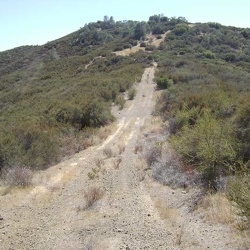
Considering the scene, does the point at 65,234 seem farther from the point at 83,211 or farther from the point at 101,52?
the point at 101,52

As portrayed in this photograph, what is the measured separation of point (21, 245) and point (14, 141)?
7.44 metres

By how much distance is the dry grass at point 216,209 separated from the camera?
8102mm

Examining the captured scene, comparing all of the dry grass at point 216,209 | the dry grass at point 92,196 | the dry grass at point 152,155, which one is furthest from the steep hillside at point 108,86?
the dry grass at point 92,196

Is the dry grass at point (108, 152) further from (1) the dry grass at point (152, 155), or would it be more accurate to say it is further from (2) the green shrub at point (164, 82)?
(2) the green shrub at point (164, 82)

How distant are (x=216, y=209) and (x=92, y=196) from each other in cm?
411

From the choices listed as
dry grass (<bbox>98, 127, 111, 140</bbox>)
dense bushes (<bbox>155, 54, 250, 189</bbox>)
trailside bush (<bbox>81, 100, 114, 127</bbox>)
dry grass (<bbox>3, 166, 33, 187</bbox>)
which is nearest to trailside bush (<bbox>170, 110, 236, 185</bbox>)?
dense bushes (<bbox>155, 54, 250, 189</bbox>)

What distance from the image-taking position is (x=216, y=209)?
8625 millimetres

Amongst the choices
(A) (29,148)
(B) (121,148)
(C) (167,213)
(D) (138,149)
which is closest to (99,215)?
(C) (167,213)

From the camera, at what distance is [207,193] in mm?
9711

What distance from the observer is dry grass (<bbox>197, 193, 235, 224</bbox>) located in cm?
810

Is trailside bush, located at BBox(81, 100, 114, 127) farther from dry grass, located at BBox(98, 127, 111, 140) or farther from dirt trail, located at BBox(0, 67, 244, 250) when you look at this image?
dirt trail, located at BBox(0, 67, 244, 250)

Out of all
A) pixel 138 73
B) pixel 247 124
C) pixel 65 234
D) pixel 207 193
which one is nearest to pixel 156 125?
pixel 247 124

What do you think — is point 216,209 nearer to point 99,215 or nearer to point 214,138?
point 214,138

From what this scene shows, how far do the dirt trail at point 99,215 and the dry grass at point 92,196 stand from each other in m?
0.18
